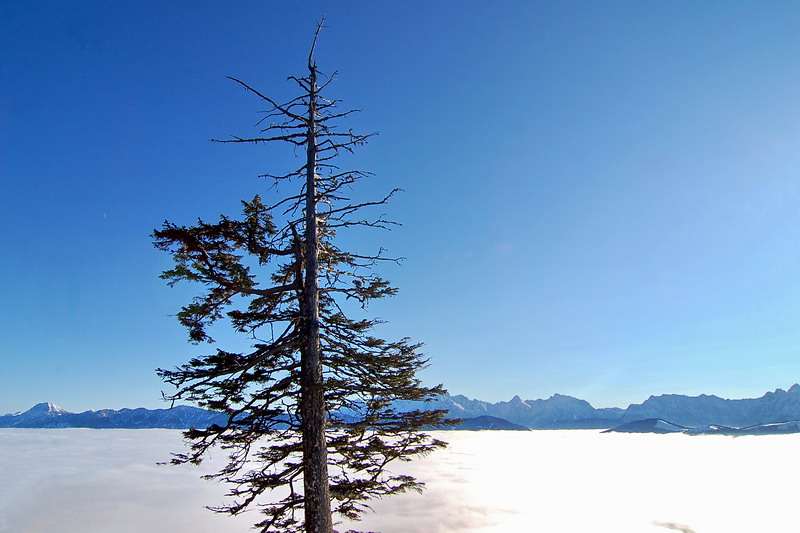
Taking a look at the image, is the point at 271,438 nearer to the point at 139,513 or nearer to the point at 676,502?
the point at 676,502

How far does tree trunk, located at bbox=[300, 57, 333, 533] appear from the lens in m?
9.54

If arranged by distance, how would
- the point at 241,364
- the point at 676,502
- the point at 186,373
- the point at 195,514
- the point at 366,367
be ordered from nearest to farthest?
the point at 186,373
the point at 241,364
the point at 366,367
the point at 676,502
the point at 195,514

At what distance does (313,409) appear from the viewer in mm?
9992

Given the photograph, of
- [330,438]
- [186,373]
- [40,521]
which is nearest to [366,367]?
[330,438]

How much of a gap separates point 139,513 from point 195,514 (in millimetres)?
33390

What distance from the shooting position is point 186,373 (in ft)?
28.6

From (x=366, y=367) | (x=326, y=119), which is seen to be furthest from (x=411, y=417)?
(x=326, y=119)

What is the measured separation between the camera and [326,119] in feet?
41.2

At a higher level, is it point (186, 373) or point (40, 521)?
point (186, 373)

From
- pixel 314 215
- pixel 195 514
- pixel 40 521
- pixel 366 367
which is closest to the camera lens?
pixel 366 367

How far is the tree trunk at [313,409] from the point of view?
31.3ft

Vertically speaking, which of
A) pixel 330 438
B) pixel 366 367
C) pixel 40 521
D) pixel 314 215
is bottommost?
pixel 40 521

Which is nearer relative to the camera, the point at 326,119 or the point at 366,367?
the point at 366,367

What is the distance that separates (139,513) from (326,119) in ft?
773
